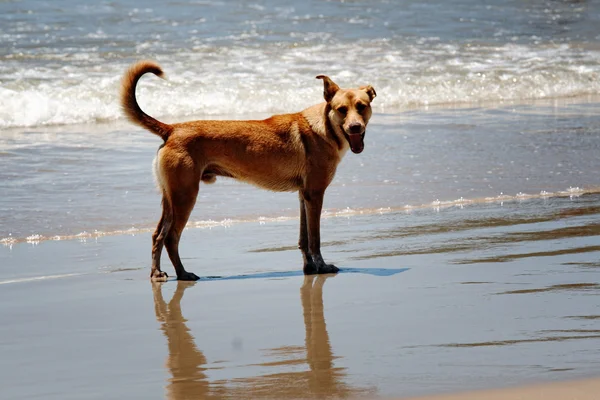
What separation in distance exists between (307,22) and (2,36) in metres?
6.75

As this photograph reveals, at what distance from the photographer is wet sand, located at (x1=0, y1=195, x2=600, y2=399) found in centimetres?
387

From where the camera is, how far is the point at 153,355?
4293 mm

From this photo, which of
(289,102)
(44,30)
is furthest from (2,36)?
(289,102)

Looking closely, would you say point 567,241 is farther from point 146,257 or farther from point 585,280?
point 146,257

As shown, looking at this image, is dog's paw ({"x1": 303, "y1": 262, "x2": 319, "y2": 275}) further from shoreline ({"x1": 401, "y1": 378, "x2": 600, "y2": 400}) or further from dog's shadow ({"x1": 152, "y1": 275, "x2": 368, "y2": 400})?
shoreline ({"x1": 401, "y1": 378, "x2": 600, "y2": 400})

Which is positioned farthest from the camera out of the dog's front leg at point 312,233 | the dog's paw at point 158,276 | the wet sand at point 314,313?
the dog's front leg at point 312,233

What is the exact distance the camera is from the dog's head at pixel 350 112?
20.9ft

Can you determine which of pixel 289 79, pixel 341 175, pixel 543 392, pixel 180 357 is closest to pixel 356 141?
pixel 180 357

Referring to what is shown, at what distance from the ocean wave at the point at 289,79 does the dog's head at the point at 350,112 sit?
5927 millimetres

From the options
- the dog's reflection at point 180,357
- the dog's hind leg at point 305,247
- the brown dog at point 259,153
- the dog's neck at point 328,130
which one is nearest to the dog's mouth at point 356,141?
the brown dog at point 259,153

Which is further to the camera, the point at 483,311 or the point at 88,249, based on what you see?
the point at 88,249

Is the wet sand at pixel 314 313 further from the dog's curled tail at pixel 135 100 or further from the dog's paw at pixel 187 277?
the dog's curled tail at pixel 135 100

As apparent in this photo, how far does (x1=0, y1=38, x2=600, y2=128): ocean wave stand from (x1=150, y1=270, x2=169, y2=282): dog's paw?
6.14 m

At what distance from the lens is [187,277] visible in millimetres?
6109
